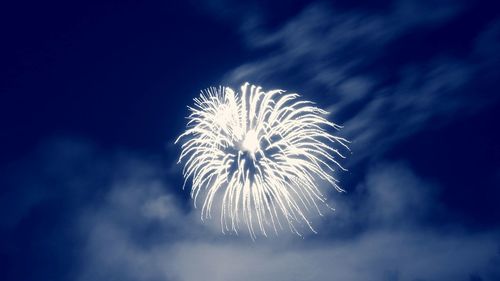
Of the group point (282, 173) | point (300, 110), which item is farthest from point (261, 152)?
point (300, 110)

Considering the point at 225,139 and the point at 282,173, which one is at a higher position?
the point at 225,139

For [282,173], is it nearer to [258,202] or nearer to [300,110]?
[258,202]

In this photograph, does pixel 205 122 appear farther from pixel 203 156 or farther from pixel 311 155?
pixel 311 155

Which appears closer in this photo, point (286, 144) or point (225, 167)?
point (286, 144)

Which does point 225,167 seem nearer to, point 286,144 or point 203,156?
point 203,156

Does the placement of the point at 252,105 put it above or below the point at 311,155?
above

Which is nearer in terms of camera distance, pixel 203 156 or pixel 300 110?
pixel 300 110

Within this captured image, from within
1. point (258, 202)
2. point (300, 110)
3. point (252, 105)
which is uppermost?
point (252, 105)

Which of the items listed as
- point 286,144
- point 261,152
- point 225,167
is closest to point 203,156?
point 225,167

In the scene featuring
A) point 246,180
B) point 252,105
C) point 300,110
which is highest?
point 252,105
